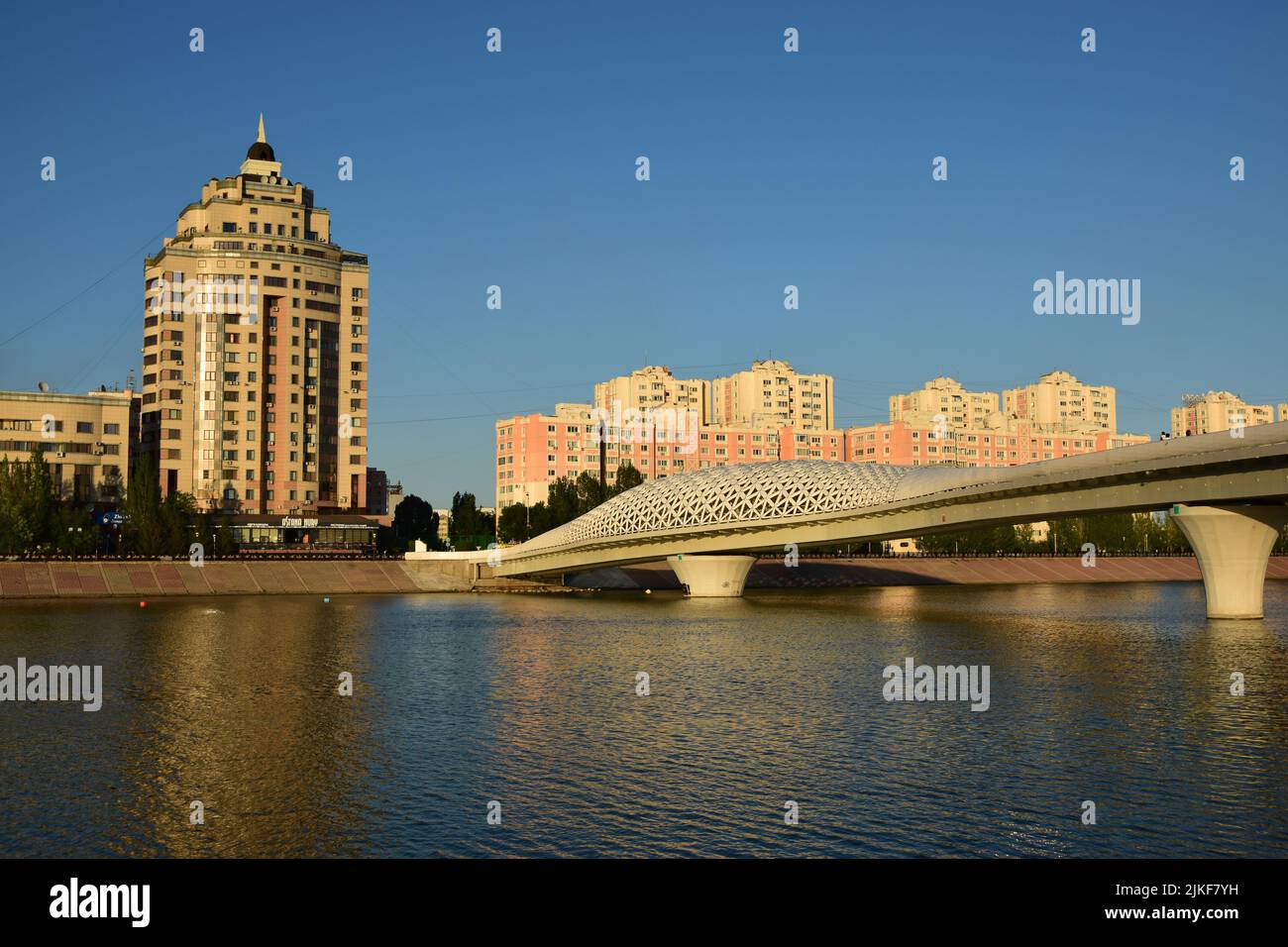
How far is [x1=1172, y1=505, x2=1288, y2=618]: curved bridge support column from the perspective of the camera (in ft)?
212

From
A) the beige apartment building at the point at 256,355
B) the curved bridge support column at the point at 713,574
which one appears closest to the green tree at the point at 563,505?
Answer: the beige apartment building at the point at 256,355

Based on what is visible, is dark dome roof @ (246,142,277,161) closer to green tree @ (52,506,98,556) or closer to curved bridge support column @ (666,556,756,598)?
green tree @ (52,506,98,556)

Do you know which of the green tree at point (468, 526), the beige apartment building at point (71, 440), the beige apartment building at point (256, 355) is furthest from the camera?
the green tree at point (468, 526)

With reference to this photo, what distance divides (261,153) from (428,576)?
67.2m

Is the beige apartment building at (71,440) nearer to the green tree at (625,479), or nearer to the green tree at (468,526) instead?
the green tree at (468,526)

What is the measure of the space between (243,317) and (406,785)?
128 metres

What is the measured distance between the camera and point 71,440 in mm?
143875

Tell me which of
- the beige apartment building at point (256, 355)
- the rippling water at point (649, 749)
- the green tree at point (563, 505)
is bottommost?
the rippling water at point (649, 749)

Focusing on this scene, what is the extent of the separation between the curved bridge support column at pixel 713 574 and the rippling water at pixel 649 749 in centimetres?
3853

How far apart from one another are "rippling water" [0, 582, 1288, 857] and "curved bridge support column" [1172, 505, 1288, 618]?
197 inches

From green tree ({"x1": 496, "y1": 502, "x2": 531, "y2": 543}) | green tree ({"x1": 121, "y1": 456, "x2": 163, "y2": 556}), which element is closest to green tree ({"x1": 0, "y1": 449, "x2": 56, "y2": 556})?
green tree ({"x1": 121, "y1": 456, "x2": 163, "y2": 556})

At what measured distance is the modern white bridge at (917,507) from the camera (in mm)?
58344

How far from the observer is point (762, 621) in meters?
75.7

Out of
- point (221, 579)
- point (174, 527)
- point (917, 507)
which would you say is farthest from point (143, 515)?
point (917, 507)
